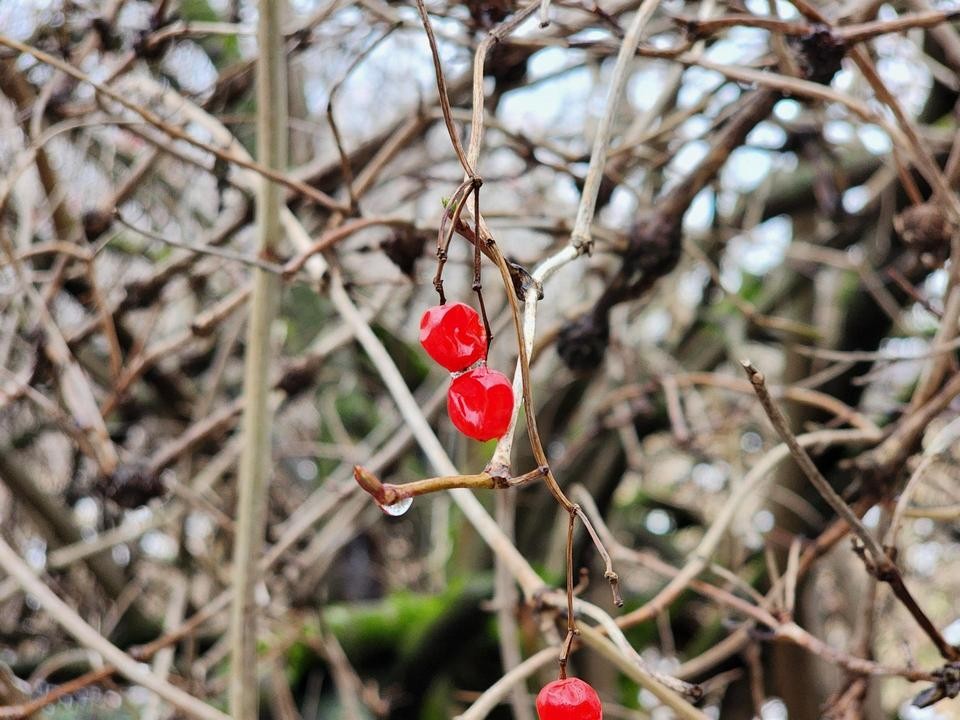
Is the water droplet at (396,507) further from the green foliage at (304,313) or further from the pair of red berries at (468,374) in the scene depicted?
the green foliage at (304,313)

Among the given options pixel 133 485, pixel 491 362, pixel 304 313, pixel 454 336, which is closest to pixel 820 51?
pixel 454 336

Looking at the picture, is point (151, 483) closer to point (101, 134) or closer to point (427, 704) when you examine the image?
point (427, 704)

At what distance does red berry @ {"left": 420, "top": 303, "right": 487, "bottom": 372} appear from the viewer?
2.07ft

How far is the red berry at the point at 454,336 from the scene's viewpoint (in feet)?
2.07

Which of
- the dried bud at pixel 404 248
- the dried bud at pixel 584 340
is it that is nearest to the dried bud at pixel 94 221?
the dried bud at pixel 404 248

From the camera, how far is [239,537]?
1241 mm

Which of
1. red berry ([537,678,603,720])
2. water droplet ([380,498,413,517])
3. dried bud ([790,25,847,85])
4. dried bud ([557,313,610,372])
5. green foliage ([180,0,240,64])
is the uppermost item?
green foliage ([180,0,240,64])

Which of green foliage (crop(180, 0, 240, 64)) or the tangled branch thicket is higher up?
green foliage (crop(180, 0, 240, 64))

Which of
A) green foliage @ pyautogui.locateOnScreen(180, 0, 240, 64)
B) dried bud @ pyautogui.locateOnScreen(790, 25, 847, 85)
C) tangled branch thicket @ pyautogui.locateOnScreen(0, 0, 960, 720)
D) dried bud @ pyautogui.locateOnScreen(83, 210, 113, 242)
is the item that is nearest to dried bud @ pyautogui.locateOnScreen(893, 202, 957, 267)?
tangled branch thicket @ pyautogui.locateOnScreen(0, 0, 960, 720)

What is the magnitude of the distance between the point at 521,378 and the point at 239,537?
74 cm

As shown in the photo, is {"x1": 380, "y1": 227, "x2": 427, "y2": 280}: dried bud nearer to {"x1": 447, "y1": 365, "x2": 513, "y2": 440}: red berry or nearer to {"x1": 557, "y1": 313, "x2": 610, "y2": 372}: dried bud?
{"x1": 557, "y1": 313, "x2": 610, "y2": 372}: dried bud

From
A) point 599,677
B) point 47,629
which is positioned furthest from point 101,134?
point 599,677

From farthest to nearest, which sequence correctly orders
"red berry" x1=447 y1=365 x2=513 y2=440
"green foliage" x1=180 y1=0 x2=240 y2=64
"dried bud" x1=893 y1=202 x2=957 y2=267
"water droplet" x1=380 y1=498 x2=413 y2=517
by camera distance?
"green foliage" x1=180 y1=0 x2=240 y2=64 → "dried bud" x1=893 y1=202 x2=957 y2=267 → "red berry" x1=447 y1=365 x2=513 y2=440 → "water droplet" x1=380 y1=498 x2=413 y2=517

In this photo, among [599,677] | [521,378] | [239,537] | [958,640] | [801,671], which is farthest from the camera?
[599,677]
